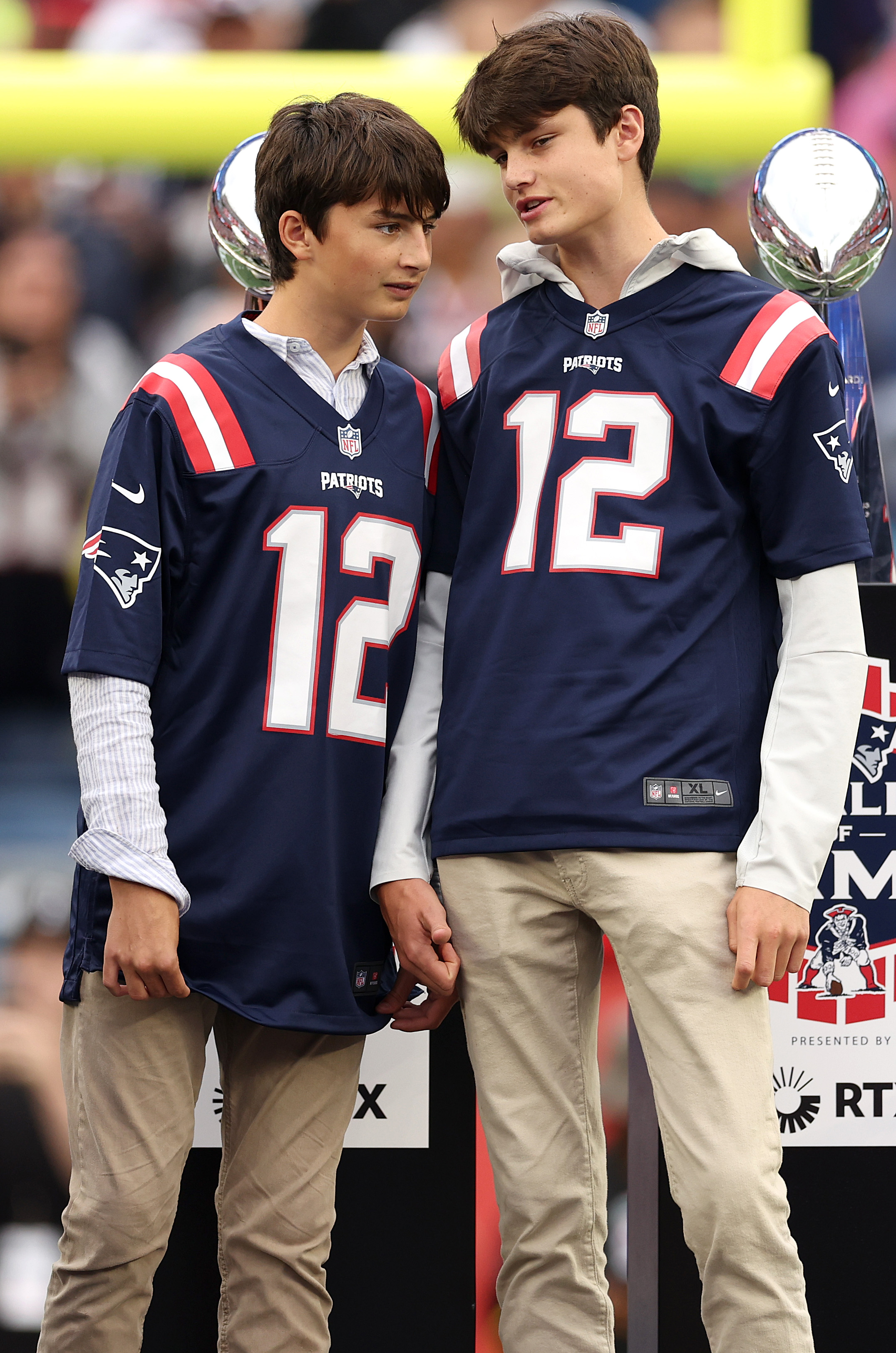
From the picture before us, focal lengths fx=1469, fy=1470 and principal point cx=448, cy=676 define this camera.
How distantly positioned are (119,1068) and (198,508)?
1.59ft

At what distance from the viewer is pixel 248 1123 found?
1.32 meters

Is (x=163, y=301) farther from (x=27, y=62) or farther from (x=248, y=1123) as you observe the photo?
(x=248, y=1123)

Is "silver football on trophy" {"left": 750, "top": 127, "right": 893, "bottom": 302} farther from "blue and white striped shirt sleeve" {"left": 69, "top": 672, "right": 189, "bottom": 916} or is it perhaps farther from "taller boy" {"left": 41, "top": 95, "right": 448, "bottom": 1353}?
"blue and white striped shirt sleeve" {"left": 69, "top": 672, "right": 189, "bottom": 916}

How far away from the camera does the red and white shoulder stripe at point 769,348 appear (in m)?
1.25

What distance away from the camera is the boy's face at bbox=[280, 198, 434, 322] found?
1.31 meters

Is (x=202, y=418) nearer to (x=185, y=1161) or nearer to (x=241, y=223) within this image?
(x=241, y=223)

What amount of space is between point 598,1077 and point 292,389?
68cm

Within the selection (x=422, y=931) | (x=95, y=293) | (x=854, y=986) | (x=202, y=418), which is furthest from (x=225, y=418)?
(x=95, y=293)

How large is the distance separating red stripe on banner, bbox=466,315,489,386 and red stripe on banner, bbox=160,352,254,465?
24cm

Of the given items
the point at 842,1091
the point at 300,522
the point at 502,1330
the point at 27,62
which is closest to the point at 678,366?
the point at 300,522

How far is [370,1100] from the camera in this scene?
1.56 m

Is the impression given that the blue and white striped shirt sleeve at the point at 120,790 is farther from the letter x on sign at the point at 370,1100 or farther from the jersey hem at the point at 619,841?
the letter x on sign at the point at 370,1100

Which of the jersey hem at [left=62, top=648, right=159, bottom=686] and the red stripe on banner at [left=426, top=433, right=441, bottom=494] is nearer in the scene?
the jersey hem at [left=62, top=648, right=159, bottom=686]

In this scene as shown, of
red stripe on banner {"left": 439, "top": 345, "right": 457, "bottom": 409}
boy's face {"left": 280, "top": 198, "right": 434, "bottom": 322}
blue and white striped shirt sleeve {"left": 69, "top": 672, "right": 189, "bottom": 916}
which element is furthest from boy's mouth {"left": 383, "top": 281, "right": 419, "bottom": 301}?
blue and white striped shirt sleeve {"left": 69, "top": 672, "right": 189, "bottom": 916}
